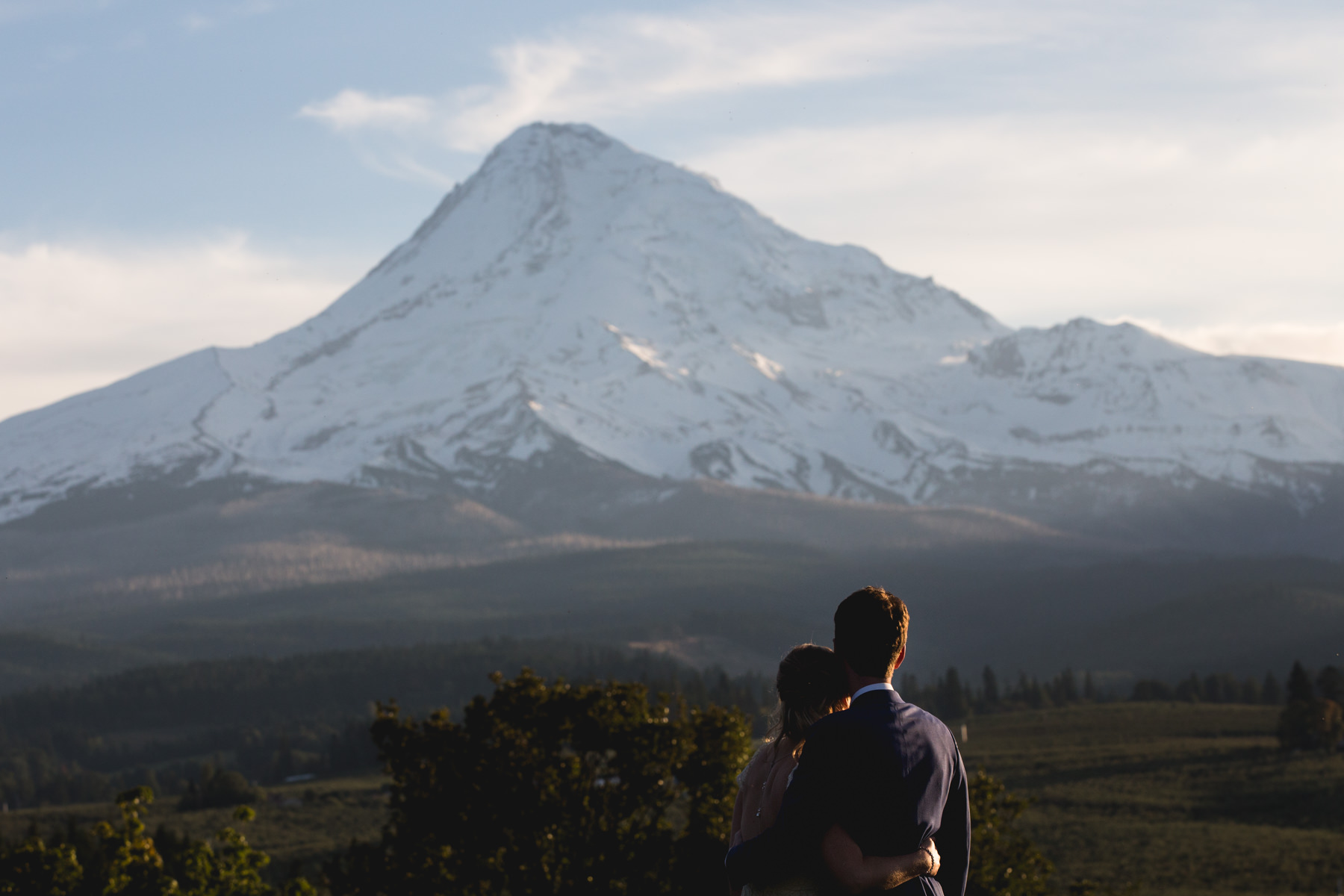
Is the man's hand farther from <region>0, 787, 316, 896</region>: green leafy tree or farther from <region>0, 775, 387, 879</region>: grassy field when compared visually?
<region>0, 775, 387, 879</region>: grassy field

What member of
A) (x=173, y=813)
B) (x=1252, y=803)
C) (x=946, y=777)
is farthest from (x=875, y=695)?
(x=173, y=813)

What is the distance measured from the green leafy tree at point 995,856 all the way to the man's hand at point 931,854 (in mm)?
31790

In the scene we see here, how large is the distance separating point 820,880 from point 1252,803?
136078mm

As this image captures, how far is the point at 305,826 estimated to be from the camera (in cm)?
16325

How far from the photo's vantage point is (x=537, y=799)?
36.4m

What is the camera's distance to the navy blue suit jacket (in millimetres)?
8375

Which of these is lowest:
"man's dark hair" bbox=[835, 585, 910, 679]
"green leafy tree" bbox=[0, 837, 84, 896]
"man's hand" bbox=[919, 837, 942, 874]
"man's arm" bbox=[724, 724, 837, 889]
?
"green leafy tree" bbox=[0, 837, 84, 896]

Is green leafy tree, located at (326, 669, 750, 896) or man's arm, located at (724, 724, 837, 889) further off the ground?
man's arm, located at (724, 724, 837, 889)

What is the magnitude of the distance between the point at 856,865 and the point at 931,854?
0.55 metres

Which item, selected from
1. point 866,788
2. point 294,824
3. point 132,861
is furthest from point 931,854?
point 294,824

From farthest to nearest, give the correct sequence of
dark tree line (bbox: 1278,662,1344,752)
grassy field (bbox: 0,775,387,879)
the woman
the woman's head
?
1. dark tree line (bbox: 1278,662,1344,752)
2. grassy field (bbox: 0,775,387,879)
3. the woman's head
4. the woman

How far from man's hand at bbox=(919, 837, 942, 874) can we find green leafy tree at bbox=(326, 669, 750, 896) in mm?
27670

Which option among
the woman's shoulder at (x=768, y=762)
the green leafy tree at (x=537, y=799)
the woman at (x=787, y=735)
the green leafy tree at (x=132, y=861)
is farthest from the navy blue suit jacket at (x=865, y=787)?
the green leafy tree at (x=537, y=799)

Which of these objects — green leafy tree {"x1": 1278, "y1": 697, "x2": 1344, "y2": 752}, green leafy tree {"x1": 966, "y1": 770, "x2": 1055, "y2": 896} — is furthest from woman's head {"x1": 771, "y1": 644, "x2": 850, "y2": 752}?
green leafy tree {"x1": 1278, "y1": 697, "x2": 1344, "y2": 752}
